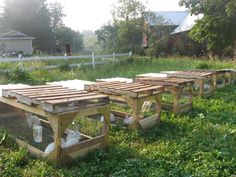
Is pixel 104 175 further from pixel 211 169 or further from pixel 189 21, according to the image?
pixel 189 21

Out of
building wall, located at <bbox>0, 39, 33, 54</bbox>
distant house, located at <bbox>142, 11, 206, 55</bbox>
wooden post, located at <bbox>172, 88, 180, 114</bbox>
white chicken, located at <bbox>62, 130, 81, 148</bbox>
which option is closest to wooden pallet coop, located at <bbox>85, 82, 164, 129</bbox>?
wooden post, located at <bbox>172, 88, 180, 114</bbox>

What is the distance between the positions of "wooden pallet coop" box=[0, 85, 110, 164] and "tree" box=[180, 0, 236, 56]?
53.5 feet

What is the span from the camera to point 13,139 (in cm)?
427

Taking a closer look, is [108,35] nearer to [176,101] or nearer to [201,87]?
[201,87]

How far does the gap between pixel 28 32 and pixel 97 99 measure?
123ft

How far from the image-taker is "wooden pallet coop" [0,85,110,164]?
3557mm

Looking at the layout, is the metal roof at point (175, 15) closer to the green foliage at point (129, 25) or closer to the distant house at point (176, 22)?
the distant house at point (176, 22)

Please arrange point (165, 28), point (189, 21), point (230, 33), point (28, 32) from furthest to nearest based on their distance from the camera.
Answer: point (28, 32) → point (189, 21) → point (165, 28) → point (230, 33)

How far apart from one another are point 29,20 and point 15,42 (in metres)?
6.42

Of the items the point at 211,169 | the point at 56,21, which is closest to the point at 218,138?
the point at 211,169

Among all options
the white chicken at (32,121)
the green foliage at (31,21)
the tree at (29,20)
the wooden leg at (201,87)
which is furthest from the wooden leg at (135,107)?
the tree at (29,20)

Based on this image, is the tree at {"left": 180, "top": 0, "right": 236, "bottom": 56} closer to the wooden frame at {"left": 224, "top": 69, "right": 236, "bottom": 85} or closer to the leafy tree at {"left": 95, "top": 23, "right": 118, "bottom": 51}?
the wooden frame at {"left": 224, "top": 69, "right": 236, "bottom": 85}

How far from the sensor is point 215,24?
18.9 meters

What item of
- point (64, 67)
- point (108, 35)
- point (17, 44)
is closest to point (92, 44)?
point (17, 44)
